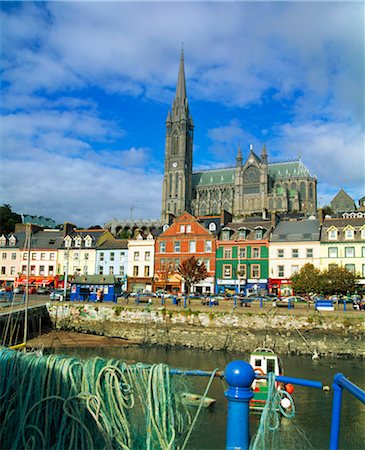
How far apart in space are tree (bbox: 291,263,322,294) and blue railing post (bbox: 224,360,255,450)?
44335mm

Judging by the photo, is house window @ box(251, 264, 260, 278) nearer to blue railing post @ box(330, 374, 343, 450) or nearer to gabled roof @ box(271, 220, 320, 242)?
gabled roof @ box(271, 220, 320, 242)

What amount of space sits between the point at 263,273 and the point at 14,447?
2012 inches

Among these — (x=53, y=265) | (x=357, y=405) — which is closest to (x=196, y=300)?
(x=357, y=405)

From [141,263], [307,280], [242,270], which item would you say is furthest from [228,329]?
[141,263]

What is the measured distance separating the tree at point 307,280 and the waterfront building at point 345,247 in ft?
12.9

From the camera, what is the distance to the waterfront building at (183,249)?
56.5m

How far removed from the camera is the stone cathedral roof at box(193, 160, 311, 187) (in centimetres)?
14625

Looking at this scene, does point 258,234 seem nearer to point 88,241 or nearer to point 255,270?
point 255,270

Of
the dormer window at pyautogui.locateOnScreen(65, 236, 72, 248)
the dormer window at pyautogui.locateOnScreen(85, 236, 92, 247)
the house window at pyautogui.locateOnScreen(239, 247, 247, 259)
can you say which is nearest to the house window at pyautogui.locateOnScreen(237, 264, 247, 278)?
the house window at pyautogui.locateOnScreen(239, 247, 247, 259)

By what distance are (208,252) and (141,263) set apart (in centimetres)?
1023

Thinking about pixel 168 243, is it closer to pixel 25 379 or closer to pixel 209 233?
pixel 209 233

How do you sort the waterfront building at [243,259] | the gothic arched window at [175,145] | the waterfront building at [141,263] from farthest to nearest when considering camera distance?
the gothic arched window at [175,145]
the waterfront building at [141,263]
the waterfront building at [243,259]

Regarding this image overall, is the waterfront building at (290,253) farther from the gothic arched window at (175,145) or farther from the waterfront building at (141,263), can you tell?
the gothic arched window at (175,145)

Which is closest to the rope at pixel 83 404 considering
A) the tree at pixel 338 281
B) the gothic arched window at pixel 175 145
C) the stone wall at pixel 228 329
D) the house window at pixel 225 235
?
the stone wall at pixel 228 329
